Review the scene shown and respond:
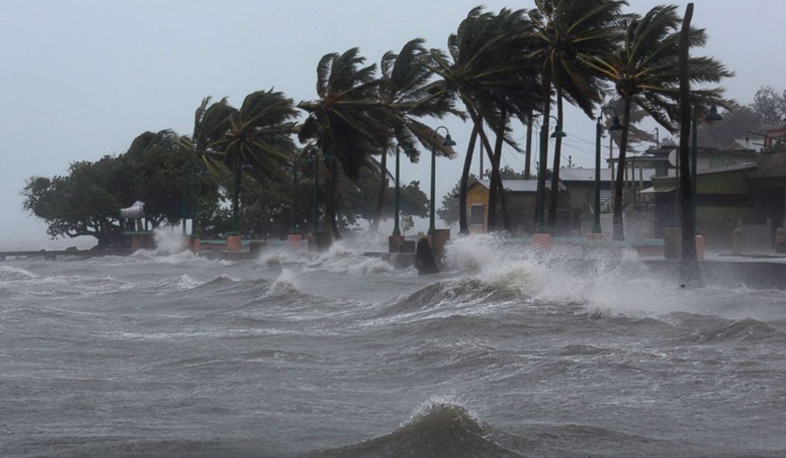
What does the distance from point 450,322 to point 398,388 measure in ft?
14.1

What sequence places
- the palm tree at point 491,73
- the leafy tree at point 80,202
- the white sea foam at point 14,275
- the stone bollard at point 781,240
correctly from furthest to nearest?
1. the leafy tree at point 80,202
2. the palm tree at point 491,73
3. the stone bollard at point 781,240
4. the white sea foam at point 14,275

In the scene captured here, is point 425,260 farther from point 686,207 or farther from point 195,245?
point 195,245

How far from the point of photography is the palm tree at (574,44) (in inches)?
1368

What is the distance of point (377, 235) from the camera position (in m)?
54.0

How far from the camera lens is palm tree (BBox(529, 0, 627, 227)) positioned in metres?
34.8

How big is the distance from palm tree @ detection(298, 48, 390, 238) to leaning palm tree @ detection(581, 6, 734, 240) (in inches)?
497

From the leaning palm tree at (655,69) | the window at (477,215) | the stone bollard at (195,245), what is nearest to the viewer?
the leaning palm tree at (655,69)

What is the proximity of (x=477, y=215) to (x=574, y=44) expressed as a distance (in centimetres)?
1770

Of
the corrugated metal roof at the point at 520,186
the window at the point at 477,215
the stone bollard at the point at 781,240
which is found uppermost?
the corrugated metal roof at the point at 520,186

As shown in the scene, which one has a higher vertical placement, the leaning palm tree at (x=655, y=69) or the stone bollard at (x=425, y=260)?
the leaning palm tree at (x=655, y=69)

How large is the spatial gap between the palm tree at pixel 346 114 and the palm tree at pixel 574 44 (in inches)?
409

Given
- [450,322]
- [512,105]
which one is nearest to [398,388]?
[450,322]

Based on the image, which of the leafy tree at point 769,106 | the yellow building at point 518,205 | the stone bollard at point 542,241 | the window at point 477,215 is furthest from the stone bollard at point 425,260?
the leafy tree at point 769,106

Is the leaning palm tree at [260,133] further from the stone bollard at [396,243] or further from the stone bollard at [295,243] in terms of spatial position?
the stone bollard at [396,243]
